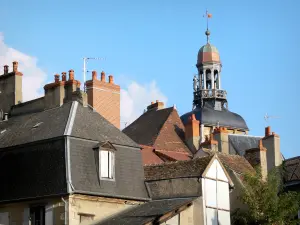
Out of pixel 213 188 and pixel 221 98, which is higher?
pixel 221 98

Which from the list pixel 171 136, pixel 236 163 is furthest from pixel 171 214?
pixel 171 136

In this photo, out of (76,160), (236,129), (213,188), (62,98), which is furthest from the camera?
(236,129)

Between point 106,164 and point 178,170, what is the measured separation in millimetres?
2995

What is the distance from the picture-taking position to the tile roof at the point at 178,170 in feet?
94.8

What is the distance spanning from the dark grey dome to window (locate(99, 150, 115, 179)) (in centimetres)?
3803

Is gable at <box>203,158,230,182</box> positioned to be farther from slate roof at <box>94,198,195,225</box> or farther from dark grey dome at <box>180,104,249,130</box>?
A: dark grey dome at <box>180,104,249,130</box>

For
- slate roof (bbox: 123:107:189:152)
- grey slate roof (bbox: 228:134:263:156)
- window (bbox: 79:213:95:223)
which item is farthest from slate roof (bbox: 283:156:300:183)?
window (bbox: 79:213:95:223)

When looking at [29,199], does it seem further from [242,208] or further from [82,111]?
[242,208]

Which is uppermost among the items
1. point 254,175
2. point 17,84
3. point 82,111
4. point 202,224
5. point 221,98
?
point 221,98

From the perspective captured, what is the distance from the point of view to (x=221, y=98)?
69938mm

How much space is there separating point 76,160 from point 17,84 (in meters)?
8.49

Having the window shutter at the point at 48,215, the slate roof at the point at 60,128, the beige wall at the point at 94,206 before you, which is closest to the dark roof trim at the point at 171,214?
the beige wall at the point at 94,206

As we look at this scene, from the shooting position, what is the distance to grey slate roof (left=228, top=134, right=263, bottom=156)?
48134 mm

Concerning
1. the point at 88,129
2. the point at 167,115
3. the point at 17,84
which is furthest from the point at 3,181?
the point at 167,115
